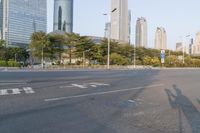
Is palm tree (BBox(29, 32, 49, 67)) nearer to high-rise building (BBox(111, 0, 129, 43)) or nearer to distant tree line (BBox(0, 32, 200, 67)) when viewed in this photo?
distant tree line (BBox(0, 32, 200, 67))

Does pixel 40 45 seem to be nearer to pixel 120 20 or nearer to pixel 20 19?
pixel 120 20

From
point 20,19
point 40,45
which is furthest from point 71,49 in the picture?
point 20,19

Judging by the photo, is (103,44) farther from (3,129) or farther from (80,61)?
(3,129)

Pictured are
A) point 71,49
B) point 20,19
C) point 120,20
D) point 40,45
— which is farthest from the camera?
point 20,19

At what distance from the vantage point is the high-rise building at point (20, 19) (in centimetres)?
14400

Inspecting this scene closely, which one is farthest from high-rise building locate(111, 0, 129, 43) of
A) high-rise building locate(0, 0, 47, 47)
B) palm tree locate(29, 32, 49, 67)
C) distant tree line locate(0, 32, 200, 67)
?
palm tree locate(29, 32, 49, 67)

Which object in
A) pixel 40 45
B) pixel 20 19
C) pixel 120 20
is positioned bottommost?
pixel 40 45

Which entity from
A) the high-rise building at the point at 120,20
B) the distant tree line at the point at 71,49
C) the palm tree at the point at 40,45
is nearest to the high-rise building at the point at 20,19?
the high-rise building at the point at 120,20

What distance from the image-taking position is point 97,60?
9794 centimetres

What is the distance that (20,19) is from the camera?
5827 inches

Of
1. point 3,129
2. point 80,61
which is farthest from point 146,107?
point 80,61

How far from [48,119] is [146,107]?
382 centimetres

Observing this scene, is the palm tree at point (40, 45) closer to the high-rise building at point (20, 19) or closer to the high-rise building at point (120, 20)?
the high-rise building at point (120, 20)

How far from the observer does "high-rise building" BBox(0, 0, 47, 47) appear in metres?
144
